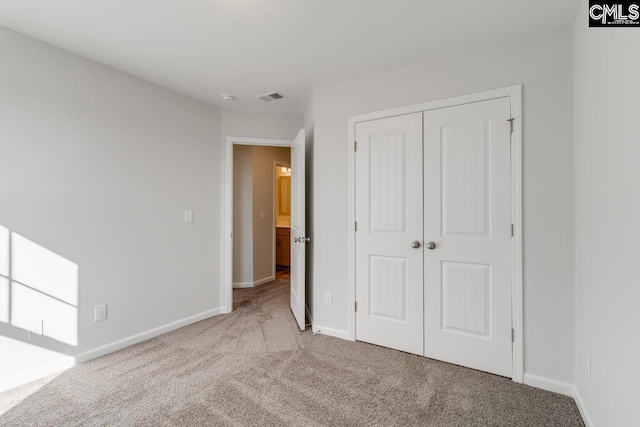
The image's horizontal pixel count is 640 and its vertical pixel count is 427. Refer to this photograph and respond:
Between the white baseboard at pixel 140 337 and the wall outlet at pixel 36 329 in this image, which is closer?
the wall outlet at pixel 36 329

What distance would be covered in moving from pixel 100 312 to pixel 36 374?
51 cm

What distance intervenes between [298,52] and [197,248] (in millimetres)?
2242

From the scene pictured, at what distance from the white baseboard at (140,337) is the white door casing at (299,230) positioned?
39.9 inches

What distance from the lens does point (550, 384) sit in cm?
194

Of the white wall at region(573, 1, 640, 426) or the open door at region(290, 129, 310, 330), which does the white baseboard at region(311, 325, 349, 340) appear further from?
the white wall at region(573, 1, 640, 426)

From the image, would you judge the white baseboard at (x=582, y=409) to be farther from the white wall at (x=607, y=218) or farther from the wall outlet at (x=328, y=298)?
the wall outlet at (x=328, y=298)

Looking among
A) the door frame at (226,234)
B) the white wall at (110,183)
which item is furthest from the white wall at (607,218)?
the white wall at (110,183)

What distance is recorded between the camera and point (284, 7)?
1788mm

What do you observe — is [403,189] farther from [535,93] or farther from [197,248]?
[197,248]

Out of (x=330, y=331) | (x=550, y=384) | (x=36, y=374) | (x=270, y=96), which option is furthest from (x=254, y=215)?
(x=550, y=384)

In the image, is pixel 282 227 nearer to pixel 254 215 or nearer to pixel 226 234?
pixel 254 215

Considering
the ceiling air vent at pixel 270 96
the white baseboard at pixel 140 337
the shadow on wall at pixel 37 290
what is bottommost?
the white baseboard at pixel 140 337

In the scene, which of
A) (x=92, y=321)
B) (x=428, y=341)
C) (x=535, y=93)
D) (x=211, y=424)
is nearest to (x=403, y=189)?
(x=535, y=93)

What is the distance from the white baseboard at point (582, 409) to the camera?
1.60 m
